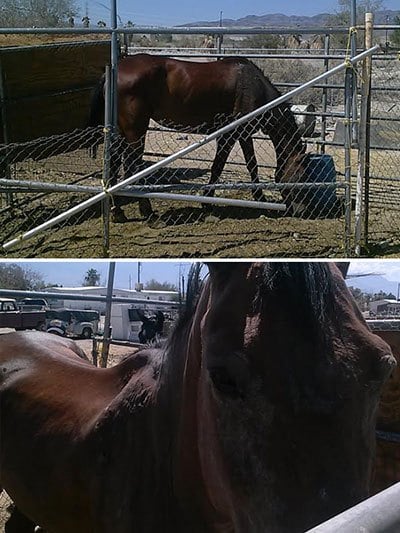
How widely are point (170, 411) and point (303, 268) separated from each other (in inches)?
27.8

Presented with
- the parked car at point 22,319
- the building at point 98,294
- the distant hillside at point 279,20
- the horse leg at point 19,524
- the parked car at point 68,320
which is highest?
the distant hillside at point 279,20

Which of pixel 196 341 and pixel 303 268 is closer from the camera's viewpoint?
pixel 303 268

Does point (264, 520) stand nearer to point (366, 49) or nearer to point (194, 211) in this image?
point (366, 49)

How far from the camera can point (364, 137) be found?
5590 millimetres

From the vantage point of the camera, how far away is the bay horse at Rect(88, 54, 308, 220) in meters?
7.09

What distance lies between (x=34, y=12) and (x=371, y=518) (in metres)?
11.6

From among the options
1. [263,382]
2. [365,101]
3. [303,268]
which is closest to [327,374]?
[263,382]

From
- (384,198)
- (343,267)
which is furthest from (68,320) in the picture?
(343,267)

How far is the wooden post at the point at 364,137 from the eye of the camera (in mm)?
5469

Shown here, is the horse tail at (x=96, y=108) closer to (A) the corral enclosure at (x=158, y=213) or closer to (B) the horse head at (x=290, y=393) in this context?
(A) the corral enclosure at (x=158, y=213)

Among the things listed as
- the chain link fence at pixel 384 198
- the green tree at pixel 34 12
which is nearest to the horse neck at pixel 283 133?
the chain link fence at pixel 384 198

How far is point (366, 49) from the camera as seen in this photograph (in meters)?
5.53

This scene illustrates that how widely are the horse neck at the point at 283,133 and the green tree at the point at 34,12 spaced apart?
14.0 feet

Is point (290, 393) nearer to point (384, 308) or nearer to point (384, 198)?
point (384, 308)
